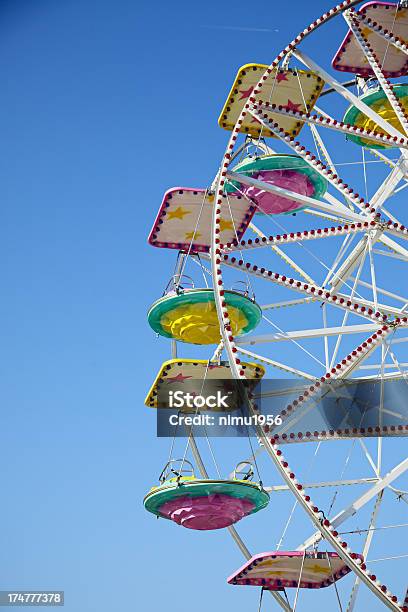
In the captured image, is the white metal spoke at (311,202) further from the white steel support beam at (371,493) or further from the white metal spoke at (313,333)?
the white steel support beam at (371,493)

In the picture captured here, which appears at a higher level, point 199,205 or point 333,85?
point 333,85

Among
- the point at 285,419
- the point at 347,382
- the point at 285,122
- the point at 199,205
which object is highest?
the point at 285,122

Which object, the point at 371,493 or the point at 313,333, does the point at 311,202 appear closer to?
the point at 313,333

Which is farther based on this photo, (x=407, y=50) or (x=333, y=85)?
(x=333, y=85)

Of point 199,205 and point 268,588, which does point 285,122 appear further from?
point 268,588

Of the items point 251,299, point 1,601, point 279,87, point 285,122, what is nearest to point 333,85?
point 279,87

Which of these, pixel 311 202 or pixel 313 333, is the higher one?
pixel 311 202

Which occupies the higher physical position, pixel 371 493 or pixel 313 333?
pixel 313 333

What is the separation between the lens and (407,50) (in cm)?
1658

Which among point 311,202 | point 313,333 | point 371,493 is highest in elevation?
point 311,202

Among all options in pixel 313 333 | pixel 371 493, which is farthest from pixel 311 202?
pixel 371 493

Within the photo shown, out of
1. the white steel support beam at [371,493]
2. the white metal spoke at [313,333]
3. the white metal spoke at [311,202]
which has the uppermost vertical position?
the white metal spoke at [311,202]

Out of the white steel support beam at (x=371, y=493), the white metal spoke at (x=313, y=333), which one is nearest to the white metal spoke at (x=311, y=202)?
the white metal spoke at (x=313, y=333)

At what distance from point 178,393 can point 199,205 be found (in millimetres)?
3378
